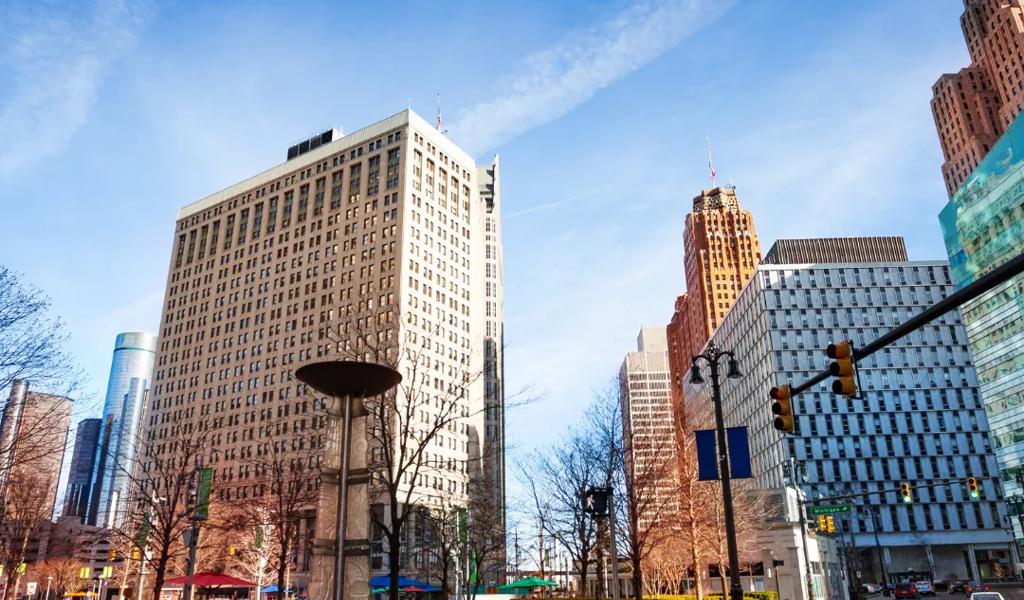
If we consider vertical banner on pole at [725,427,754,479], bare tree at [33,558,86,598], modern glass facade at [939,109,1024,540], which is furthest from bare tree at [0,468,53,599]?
modern glass facade at [939,109,1024,540]

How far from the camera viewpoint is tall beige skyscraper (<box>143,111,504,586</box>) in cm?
11456

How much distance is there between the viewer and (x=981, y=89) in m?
173

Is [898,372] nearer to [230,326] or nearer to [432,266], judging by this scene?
[432,266]

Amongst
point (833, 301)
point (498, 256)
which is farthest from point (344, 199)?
point (833, 301)

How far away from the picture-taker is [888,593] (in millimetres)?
77875

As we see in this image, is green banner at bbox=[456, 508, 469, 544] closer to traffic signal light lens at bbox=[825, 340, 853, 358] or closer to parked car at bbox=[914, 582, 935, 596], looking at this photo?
traffic signal light lens at bbox=[825, 340, 853, 358]

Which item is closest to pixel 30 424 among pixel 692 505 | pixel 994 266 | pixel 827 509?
pixel 692 505

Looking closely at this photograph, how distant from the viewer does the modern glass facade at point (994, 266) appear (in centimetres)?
7388

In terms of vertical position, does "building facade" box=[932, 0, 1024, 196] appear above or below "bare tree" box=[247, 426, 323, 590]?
above

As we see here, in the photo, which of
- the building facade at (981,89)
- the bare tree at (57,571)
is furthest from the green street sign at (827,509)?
the building facade at (981,89)

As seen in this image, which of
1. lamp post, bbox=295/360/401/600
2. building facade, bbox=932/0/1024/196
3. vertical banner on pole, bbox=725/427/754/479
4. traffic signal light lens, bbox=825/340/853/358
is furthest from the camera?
building facade, bbox=932/0/1024/196

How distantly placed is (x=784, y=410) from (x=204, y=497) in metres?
26.4

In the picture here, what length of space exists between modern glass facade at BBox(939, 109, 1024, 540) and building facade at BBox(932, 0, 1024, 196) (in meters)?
99.6

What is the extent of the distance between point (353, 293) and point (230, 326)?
29676 millimetres
